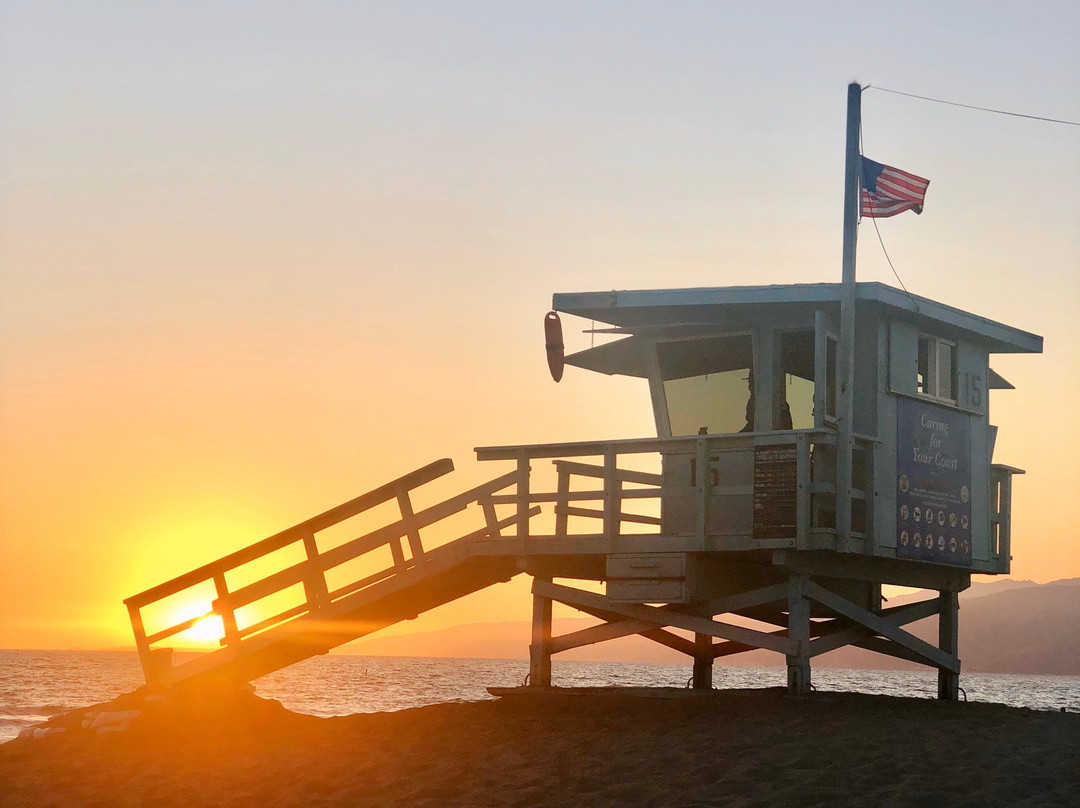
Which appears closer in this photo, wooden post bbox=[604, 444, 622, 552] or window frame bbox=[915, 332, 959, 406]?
wooden post bbox=[604, 444, 622, 552]

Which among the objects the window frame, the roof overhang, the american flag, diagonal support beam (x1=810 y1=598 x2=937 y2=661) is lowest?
diagonal support beam (x1=810 y1=598 x2=937 y2=661)

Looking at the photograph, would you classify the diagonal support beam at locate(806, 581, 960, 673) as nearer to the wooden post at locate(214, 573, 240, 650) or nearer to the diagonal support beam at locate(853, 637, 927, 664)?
the diagonal support beam at locate(853, 637, 927, 664)

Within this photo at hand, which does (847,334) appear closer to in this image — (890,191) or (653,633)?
(890,191)

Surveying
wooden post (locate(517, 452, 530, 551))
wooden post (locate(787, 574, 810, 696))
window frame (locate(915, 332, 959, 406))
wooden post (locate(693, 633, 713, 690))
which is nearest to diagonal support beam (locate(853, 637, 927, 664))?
wooden post (locate(693, 633, 713, 690))

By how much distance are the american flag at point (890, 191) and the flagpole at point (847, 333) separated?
151mm

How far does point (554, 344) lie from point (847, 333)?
4100 millimetres

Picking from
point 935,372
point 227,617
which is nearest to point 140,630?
point 227,617

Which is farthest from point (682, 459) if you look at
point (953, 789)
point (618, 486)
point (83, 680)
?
point (83, 680)

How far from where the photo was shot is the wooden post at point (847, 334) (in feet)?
48.8

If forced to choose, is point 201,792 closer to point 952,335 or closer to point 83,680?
point 952,335

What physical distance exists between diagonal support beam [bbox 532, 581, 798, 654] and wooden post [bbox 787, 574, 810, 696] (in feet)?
0.36

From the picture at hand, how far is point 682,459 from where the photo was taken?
16.0 metres

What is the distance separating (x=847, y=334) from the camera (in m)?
15.3

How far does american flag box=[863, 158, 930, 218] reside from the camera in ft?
53.7
